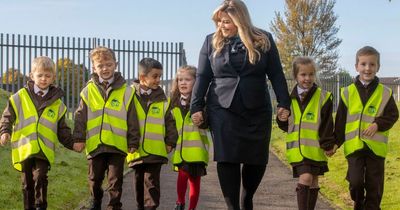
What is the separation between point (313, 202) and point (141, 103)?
1964mm

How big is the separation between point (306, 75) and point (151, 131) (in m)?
1.62

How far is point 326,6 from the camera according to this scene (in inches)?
1622

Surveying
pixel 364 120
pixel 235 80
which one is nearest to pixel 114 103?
pixel 235 80

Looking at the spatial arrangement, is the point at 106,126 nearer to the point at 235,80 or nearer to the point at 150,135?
the point at 150,135

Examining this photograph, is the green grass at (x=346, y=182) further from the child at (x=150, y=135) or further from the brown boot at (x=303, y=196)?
the child at (x=150, y=135)

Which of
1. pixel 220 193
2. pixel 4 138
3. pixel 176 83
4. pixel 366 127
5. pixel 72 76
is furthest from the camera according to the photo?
pixel 72 76

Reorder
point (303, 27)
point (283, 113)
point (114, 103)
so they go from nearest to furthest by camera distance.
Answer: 1. point (283, 113)
2. point (114, 103)
3. point (303, 27)

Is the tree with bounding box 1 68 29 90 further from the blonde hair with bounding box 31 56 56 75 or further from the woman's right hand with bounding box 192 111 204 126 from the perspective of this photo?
the woman's right hand with bounding box 192 111 204 126

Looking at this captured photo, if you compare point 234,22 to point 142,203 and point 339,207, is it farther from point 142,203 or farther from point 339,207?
point 339,207

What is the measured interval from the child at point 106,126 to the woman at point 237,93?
964mm

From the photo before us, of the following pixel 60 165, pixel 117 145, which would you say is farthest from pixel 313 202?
pixel 60 165

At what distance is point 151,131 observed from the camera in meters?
6.29

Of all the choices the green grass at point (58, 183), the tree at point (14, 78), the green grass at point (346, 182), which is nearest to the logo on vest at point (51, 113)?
the green grass at point (58, 183)

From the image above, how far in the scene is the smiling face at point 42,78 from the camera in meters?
6.07
